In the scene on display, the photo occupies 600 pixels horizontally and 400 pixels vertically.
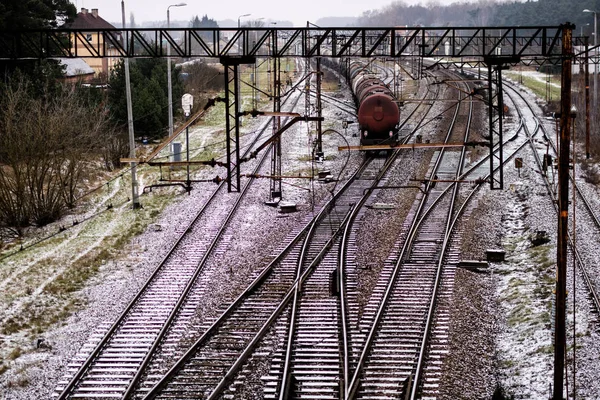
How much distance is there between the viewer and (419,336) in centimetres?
1661

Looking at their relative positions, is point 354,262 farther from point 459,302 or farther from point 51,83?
point 51,83

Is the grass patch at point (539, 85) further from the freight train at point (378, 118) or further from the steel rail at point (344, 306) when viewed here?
the steel rail at point (344, 306)

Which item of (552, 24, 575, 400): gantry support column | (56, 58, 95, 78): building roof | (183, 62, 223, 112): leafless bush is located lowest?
(552, 24, 575, 400): gantry support column

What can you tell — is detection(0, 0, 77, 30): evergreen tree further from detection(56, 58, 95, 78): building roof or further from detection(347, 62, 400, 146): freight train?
detection(56, 58, 95, 78): building roof

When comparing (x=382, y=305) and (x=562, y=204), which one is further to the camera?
(x=382, y=305)

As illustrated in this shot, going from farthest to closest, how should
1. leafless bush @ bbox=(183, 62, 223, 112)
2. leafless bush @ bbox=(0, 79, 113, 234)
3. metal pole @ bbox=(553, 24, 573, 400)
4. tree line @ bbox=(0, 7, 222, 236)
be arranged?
1. leafless bush @ bbox=(183, 62, 223, 112)
2. tree line @ bbox=(0, 7, 222, 236)
3. leafless bush @ bbox=(0, 79, 113, 234)
4. metal pole @ bbox=(553, 24, 573, 400)

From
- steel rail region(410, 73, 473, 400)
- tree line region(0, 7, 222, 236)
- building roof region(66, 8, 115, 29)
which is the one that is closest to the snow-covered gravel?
steel rail region(410, 73, 473, 400)

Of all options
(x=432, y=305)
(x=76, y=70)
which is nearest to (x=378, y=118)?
(x=432, y=305)

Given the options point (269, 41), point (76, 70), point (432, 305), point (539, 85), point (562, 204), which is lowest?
point (432, 305)

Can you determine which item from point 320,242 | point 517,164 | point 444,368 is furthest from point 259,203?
point 444,368

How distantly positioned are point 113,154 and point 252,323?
72.1 feet

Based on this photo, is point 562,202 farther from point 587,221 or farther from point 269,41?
point 587,221

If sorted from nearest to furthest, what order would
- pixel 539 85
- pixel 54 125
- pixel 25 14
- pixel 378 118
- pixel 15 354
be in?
pixel 15 354 < pixel 54 125 < pixel 378 118 < pixel 25 14 < pixel 539 85

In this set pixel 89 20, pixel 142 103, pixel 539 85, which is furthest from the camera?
pixel 89 20
